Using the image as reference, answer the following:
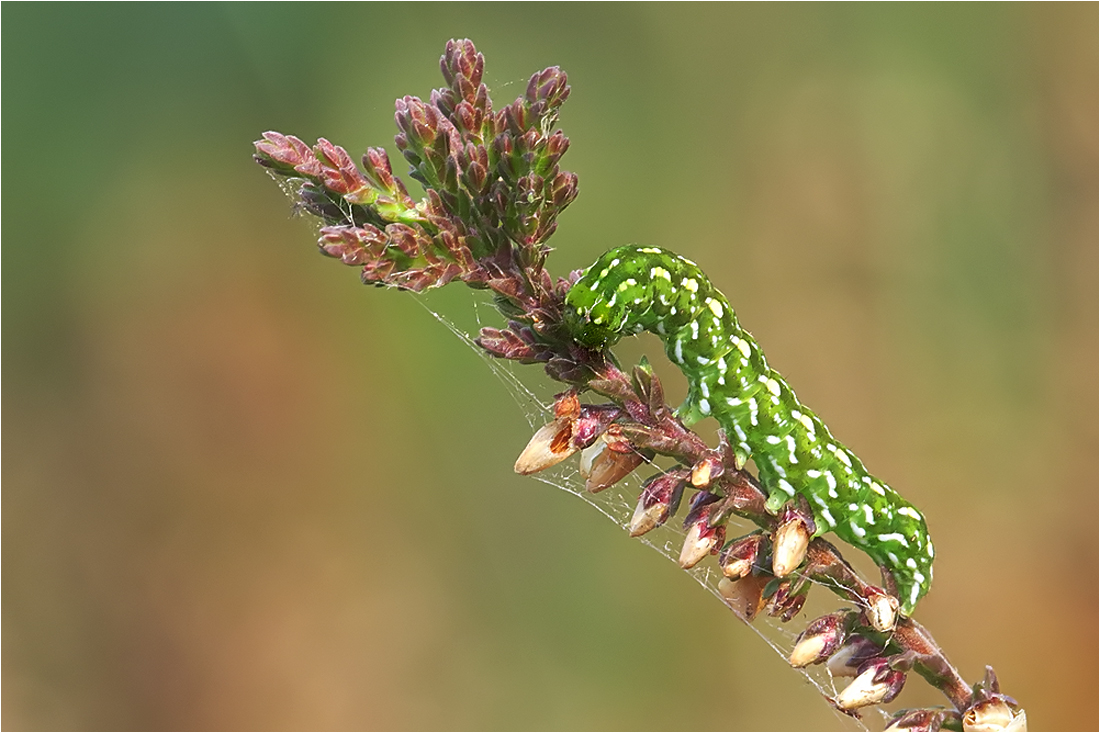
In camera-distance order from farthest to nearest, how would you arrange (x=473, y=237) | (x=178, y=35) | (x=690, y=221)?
(x=690, y=221)
(x=178, y=35)
(x=473, y=237)

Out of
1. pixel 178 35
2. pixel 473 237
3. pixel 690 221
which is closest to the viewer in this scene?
pixel 473 237

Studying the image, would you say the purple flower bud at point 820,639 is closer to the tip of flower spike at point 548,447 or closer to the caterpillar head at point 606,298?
the tip of flower spike at point 548,447

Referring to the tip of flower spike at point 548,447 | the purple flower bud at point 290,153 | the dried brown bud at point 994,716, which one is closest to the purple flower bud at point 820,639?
the dried brown bud at point 994,716

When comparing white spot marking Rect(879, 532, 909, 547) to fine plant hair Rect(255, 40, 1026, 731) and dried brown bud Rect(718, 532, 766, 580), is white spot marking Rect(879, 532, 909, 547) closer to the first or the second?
fine plant hair Rect(255, 40, 1026, 731)

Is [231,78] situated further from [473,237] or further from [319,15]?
[473,237]

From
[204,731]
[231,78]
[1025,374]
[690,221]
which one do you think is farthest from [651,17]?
[204,731]

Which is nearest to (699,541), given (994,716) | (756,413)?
(756,413)
